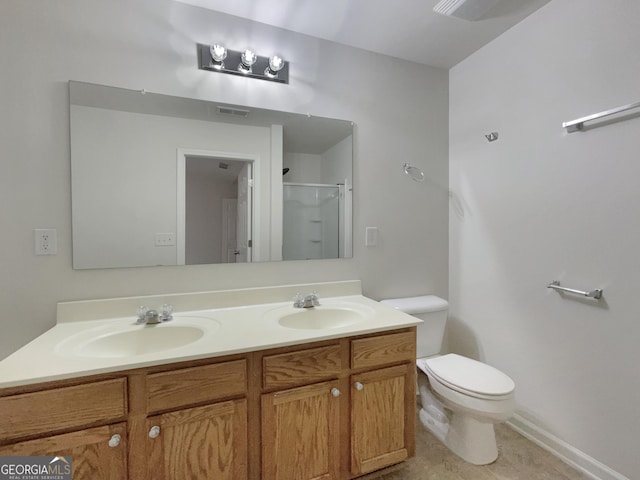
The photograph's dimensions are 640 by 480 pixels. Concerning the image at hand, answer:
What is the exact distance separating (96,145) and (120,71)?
15.1 inches

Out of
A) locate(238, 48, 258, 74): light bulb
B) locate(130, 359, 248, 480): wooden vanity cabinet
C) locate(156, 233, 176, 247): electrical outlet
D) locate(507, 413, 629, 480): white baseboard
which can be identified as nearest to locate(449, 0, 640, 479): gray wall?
locate(507, 413, 629, 480): white baseboard

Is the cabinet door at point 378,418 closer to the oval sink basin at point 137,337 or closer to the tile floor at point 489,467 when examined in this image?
the tile floor at point 489,467

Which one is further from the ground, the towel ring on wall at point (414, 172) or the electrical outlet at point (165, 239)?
the towel ring on wall at point (414, 172)

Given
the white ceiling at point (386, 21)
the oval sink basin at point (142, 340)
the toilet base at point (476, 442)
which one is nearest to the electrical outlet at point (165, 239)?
the oval sink basin at point (142, 340)

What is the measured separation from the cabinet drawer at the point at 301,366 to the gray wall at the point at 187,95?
2.02 feet

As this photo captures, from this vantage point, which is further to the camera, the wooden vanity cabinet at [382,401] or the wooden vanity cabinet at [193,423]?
the wooden vanity cabinet at [382,401]

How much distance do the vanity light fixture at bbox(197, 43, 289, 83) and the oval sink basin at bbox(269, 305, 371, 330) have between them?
1.32m

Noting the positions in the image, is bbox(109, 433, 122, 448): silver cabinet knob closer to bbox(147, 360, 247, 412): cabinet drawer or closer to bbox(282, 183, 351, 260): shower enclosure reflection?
bbox(147, 360, 247, 412): cabinet drawer

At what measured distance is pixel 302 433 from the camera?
47.7 inches

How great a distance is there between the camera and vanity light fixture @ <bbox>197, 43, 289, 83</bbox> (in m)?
1.55

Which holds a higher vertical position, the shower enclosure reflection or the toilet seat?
the shower enclosure reflection

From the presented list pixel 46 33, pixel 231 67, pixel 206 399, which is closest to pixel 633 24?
pixel 231 67

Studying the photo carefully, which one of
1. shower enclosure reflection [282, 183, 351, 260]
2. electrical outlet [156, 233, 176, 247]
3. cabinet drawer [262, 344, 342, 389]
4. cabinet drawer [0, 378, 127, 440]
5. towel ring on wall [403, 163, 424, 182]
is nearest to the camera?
cabinet drawer [0, 378, 127, 440]

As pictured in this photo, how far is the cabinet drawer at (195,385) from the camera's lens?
100cm
